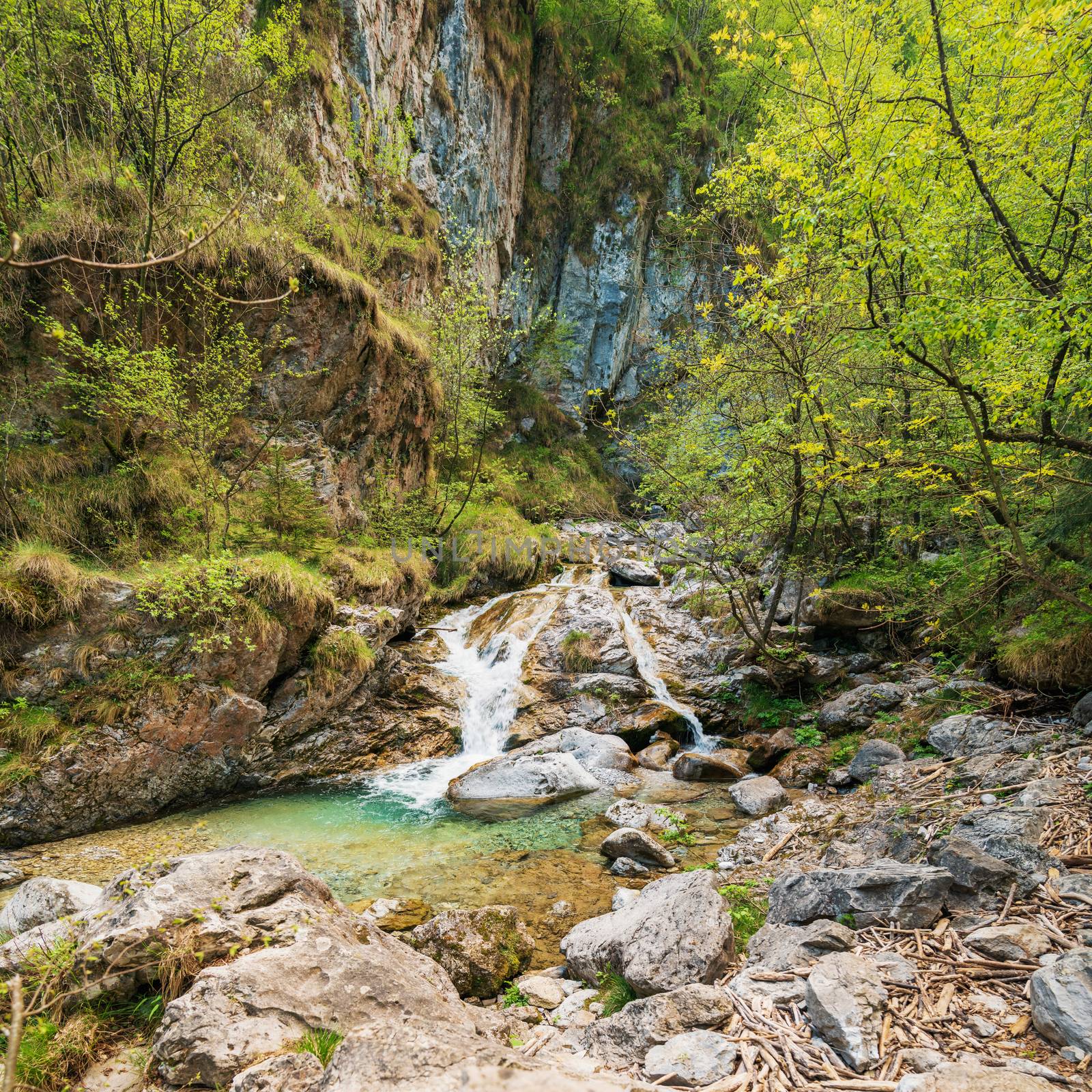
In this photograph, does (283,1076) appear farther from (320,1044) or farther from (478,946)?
(478,946)

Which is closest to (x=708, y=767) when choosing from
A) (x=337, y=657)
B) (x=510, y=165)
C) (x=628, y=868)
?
(x=628, y=868)

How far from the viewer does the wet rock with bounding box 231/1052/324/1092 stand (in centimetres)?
198

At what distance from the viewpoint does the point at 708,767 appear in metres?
8.69

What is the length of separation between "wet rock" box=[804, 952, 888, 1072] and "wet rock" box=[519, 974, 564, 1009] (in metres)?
1.97

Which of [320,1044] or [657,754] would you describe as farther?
[657,754]

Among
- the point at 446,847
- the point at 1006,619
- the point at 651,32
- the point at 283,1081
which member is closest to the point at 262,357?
the point at 446,847

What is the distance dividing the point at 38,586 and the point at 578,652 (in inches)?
340

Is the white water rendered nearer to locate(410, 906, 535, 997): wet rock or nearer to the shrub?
the shrub

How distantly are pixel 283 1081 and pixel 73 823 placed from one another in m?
6.75

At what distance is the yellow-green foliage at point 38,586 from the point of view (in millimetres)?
6473

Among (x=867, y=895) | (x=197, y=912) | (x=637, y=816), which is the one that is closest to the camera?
(x=197, y=912)

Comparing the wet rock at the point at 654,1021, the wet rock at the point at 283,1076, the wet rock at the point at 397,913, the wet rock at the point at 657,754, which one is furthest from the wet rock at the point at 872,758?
the wet rock at the point at 283,1076

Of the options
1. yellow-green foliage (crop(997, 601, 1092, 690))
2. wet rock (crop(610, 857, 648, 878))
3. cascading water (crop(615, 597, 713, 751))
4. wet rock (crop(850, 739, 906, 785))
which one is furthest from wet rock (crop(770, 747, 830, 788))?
wet rock (crop(610, 857, 648, 878))

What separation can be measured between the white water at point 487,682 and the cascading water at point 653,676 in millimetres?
18
